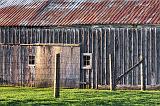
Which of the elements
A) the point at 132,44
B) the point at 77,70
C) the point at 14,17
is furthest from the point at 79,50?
the point at 14,17

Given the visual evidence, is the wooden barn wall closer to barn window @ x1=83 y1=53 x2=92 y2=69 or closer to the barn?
the barn

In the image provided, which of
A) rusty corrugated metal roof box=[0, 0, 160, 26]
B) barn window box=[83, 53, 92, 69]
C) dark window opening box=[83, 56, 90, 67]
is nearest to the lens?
rusty corrugated metal roof box=[0, 0, 160, 26]

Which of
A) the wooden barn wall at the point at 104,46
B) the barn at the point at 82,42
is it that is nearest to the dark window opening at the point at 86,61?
the barn at the point at 82,42

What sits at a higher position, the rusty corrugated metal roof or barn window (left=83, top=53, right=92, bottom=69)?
the rusty corrugated metal roof

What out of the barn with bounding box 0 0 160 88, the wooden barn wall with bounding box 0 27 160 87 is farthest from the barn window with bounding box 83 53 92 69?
the wooden barn wall with bounding box 0 27 160 87

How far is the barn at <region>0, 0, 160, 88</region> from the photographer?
24.5 metres

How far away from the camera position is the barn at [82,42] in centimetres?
2450

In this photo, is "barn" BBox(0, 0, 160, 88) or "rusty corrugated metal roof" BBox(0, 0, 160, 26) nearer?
"barn" BBox(0, 0, 160, 88)

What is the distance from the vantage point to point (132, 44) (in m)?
24.6

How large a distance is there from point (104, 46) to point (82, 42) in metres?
1.20

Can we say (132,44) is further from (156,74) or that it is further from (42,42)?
(42,42)

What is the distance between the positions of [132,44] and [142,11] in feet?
6.50

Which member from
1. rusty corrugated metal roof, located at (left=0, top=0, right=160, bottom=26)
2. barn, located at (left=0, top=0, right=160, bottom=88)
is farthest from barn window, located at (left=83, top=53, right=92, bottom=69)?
rusty corrugated metal roof, located at (left=0, top=0, right=160, bottom=26)

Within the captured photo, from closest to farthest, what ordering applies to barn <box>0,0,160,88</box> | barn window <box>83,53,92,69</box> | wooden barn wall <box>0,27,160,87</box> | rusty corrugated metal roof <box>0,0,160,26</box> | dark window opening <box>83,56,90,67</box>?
wooden barn wall <box>0,27,160,87</box> < barn <box>0,0,160,88</box> < rusty corrugated metal roof <box>0,0,160,26</box> < barn window <box>83,53,92,69</box> < dark window opening <box>83,56,90,67</box>
